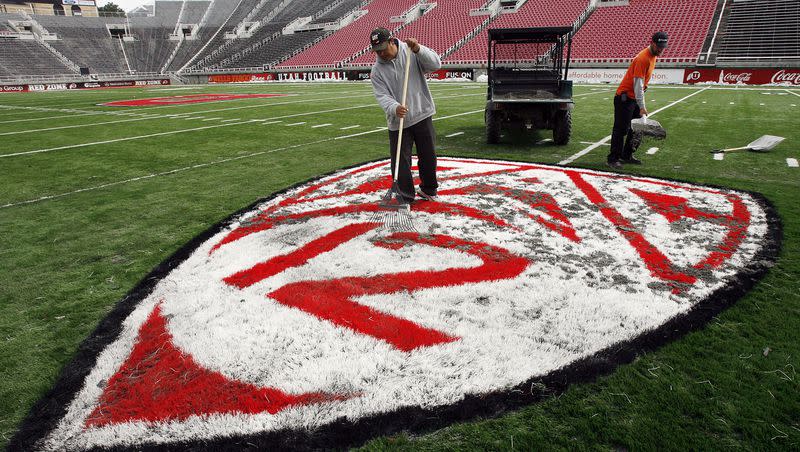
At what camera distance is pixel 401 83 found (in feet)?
15.4

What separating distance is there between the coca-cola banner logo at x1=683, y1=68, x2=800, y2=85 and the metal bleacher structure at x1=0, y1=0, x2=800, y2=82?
97 centimetres

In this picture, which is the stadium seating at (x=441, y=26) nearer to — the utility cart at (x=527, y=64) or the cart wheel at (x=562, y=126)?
the utility cart at (x=527, y=64)

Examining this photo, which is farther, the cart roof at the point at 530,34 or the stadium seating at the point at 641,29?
the stadium seating at the point at 641,29

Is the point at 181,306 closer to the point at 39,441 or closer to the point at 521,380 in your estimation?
the point at 39,441

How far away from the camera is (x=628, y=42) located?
32.1 metres

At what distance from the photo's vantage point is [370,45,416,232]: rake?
425 centimetres

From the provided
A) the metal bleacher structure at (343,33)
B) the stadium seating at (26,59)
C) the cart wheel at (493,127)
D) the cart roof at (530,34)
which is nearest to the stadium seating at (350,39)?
the metal bleacher structure at (343,33)

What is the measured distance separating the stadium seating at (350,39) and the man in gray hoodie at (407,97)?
1646 inches

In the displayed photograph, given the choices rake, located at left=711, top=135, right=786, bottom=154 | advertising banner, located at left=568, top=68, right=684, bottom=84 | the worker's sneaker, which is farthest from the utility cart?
advertising banner, located at left=568, top=68, right=684, bottom=84

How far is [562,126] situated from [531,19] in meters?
35.1

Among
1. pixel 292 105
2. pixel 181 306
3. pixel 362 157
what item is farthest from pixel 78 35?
pixel 181 306

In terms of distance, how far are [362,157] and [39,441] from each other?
618 centimetres

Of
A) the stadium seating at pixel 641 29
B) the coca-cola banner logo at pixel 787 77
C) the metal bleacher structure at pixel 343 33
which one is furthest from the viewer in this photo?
the metal bleacher structure at pixel 343 33

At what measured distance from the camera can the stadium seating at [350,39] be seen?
4509 cm
